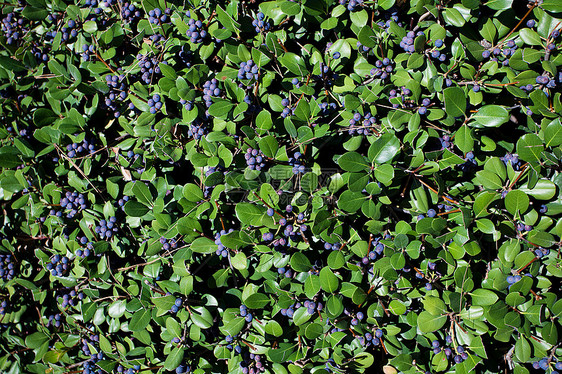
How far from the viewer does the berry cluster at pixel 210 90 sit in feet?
5.41

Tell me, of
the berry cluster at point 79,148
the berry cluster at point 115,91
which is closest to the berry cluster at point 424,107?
the berry cluster at point 115,91

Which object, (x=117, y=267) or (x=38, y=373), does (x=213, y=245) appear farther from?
(x=38, y=373)

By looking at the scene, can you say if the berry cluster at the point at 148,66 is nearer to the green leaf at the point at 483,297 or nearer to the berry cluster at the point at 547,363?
the green leaf at the point at 483,297

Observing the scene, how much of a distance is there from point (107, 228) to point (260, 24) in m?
1.21

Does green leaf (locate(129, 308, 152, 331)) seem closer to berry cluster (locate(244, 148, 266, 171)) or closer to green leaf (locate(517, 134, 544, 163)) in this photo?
berry cluster (locate(244, 148, 266, 171))

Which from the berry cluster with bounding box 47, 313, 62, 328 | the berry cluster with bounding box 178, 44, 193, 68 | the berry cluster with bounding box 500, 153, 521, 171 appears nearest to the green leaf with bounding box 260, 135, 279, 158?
the berry cluster with bounding box 178, 44, 193, 68

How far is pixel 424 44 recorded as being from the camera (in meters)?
1.58

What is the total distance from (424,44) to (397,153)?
52cm

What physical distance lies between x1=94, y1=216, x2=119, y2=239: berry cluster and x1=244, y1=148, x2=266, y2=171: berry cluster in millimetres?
758

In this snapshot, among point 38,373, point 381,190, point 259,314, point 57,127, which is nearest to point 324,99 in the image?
point 381,190

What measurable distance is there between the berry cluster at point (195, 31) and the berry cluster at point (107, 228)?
93cm

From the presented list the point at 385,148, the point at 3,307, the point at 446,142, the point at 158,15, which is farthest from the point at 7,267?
the point at 446,142

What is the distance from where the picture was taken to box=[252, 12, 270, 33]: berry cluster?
1686 mm

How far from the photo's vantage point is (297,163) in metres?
1.59
